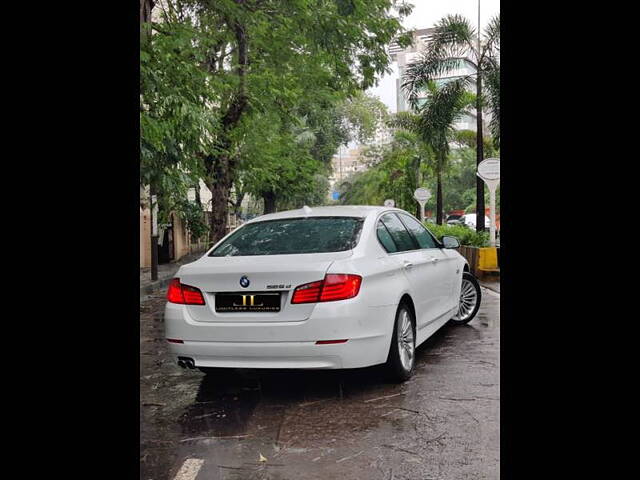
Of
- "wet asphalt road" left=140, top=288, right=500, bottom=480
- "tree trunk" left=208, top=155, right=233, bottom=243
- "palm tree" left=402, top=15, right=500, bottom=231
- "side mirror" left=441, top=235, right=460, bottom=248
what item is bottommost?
"wet asphalt road" left=140, top=288, right=500, bottom=480

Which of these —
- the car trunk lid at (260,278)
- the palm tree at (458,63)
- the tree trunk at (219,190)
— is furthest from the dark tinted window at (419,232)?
the palm tree at (458,63)

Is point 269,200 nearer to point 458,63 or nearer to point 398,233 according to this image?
point 458,63

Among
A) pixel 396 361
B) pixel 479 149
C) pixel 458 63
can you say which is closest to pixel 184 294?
pixel 396 361

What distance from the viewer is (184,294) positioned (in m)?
4.79

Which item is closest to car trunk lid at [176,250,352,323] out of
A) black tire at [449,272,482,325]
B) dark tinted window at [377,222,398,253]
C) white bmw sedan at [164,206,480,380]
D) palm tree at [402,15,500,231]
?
white bmw sedan at [164,206,480,380]

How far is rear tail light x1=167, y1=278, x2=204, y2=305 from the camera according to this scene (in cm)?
471

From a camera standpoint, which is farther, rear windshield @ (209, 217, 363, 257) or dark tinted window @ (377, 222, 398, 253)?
dark tinted window @ (377, 222, 398, 253)

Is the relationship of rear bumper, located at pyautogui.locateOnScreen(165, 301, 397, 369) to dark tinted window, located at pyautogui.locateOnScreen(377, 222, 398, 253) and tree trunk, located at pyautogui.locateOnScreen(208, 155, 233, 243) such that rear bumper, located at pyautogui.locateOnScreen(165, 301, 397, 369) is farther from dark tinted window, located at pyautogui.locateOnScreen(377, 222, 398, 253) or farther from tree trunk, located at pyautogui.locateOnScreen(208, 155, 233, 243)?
tree trunk, located at pyautogui.locateOnScreen(208, 155, 233, 243)

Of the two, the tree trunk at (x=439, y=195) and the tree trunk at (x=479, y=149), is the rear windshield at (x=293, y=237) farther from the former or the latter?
the tree trunk at (x=439, y=195)

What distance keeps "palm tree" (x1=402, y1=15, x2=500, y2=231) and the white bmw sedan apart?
Result: 1433 centimetres

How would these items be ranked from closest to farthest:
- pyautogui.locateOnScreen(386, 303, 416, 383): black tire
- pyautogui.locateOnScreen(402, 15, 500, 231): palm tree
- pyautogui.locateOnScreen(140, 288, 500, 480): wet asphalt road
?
pyautogui.locateOnScreen(140, 288, 500, 480): wet asphalt road, pyautogui.locateOnScreen(386, 303, 416, 383): black tire, pyautogui.locateOnScreen(402, 15, 500, 231): palm tree
